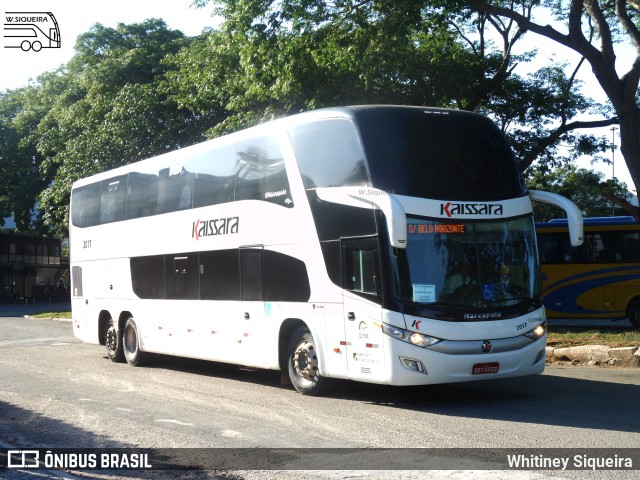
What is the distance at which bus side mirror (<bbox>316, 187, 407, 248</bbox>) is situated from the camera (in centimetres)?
1073

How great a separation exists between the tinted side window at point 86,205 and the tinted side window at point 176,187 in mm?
3435

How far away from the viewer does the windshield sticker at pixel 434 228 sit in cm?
1135

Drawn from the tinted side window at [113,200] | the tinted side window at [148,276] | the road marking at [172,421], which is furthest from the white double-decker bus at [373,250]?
the tinted side window at [113,200]

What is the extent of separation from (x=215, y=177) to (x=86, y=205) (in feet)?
21.8

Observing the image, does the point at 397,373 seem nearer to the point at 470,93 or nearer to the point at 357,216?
the point at 357,216

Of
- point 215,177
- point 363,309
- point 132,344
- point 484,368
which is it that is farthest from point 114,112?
point 484,368

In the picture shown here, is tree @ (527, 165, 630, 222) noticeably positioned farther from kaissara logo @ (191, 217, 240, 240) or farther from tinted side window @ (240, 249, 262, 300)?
tinted side window @ (240, 249, 262, 300)

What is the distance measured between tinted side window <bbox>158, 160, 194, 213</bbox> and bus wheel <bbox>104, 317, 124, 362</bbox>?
346 centimetres

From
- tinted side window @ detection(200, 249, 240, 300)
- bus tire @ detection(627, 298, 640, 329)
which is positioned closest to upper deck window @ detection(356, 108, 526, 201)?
tinted side window @ detection(200, 249, 240, 300)

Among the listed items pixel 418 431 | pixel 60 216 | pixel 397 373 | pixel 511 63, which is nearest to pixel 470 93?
pixel 511 63

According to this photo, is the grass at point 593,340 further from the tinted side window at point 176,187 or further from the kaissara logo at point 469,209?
the tinted side window at point 176,187

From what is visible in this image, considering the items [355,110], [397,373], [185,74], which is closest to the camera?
[397,373]

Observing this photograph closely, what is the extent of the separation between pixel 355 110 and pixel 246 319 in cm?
424

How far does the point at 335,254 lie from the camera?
39.8 feet
